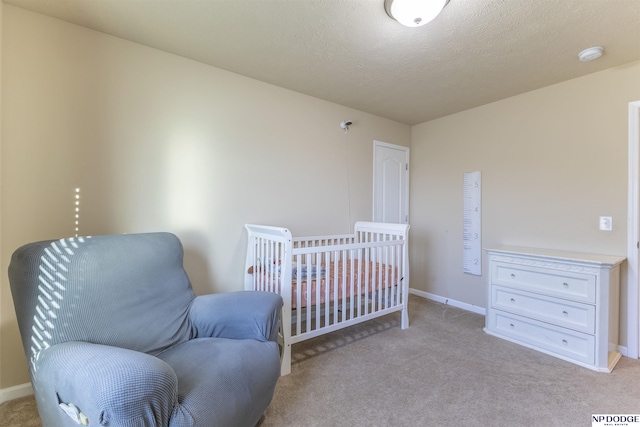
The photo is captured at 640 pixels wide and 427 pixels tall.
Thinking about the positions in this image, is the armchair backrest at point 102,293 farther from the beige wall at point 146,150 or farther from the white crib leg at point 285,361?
the white crib leg at point 285,361

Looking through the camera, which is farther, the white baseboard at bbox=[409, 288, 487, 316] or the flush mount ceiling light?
the white baseboard at bbox=[409, 288, 487, 316]

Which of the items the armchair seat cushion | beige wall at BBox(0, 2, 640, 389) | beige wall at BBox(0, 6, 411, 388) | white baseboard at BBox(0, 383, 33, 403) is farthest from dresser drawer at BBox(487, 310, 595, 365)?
white baseboard at BBox(0, 383, 33, 403)

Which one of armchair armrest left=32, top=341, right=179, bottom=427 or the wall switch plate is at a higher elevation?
the wall switch plate

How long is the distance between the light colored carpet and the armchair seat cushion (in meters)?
0.36

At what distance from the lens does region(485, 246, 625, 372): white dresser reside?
1991 millimetres

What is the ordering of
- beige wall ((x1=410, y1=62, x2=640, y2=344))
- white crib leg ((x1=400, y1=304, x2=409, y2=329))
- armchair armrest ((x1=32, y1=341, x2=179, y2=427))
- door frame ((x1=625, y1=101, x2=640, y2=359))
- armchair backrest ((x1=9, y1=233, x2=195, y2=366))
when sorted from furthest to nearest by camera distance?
white crib leg ((x1=400, y1=304, x2=409, y2=329)) → beige wall ((x1=410, y1=62, x2=640, y2=344)) → door frame ((x1=625, y1=101, x2=640, y2=359)) → armchair backrest ((x1=9, y1=233, x2=195, y2=366)) → armchair armrest ((x1=32, y1=341, x2=179, y2=427))

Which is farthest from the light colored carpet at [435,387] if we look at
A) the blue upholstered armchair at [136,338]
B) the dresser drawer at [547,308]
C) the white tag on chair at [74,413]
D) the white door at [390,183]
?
the white door at [390,183]

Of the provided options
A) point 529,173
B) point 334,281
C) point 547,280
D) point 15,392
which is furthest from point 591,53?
point 15,392

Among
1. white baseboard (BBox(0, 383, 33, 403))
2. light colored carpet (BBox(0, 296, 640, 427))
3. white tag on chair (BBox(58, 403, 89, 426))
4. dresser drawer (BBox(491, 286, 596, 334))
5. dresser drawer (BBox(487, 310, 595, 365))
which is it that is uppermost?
white tag on chair (BBox(58, 403, 89, 426))

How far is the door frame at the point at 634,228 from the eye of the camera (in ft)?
7.12

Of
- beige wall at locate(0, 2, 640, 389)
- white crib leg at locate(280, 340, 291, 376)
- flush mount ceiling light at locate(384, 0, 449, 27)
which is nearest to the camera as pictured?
flush mount ceiling light at locate(384, 0, 449, 27)

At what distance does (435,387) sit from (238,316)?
4.35 ft

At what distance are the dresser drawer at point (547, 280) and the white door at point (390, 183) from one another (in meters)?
1.36

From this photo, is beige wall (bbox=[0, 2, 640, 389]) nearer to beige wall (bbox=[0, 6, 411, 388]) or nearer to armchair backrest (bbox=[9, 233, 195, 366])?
beige wall (bbox=[0, 6, 411, 388])
